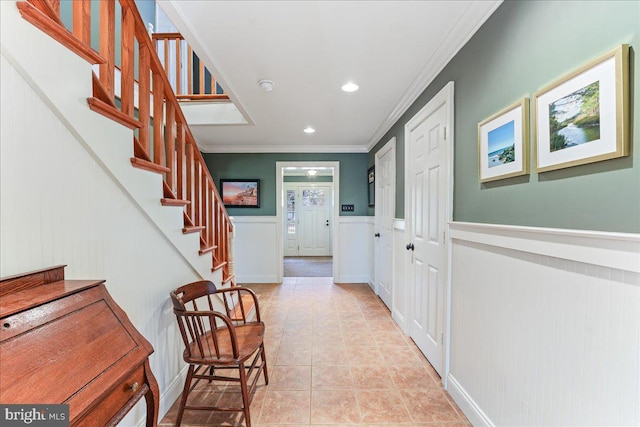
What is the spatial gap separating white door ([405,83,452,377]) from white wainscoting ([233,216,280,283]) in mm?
2649

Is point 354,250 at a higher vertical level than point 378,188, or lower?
lower

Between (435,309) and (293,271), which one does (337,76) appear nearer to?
(435,309)

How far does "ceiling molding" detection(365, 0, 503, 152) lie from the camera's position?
142 centimetres

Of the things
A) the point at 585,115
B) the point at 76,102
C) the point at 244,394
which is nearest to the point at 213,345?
the point at 244,394

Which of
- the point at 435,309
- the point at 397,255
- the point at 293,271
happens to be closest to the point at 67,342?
the point at 435,309

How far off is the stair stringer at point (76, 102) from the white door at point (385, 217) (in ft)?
8.12

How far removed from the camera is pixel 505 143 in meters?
1.30

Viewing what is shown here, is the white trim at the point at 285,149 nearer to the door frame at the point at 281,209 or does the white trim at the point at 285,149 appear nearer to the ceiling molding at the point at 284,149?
the ceiling molding at the point at 284,149

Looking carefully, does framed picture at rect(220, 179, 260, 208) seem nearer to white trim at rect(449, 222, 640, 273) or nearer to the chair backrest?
the chair backrest

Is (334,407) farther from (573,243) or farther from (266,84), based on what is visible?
(266,84)

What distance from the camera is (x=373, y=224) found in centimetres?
445

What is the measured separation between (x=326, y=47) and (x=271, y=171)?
3.00 metres

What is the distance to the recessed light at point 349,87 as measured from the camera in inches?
91.8

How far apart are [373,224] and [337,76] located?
268 centimetres
